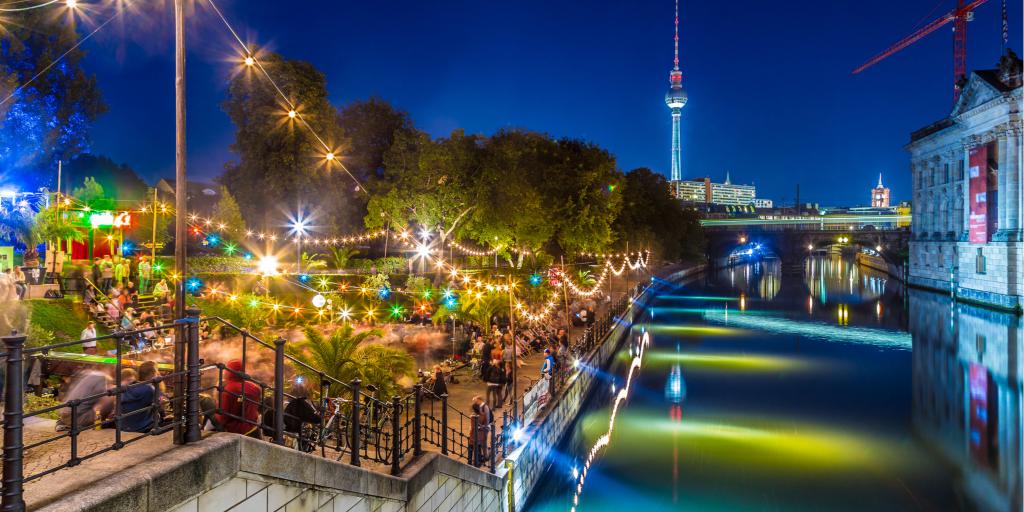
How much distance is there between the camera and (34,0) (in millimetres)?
24875

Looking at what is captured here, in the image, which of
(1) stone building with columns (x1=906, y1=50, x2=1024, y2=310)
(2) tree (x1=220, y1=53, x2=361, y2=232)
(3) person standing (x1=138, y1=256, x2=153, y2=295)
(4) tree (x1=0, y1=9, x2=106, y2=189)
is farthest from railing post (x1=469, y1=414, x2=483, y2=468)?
(1) stone building with columns (x1=906, y1=50, x2=1024, y2=310)

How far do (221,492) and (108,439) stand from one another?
4.53 ft

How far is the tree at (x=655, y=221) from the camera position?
6361 centimetres

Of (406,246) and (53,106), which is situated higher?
(53,106)

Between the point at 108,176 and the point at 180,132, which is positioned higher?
the point at 108,176

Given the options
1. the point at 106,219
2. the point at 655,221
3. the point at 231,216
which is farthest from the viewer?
the point at 655,221

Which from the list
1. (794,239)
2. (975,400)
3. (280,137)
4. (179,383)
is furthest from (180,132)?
(794,239)

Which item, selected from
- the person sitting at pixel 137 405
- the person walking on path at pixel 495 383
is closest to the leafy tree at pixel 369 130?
the person walking on path at pixel 495 383

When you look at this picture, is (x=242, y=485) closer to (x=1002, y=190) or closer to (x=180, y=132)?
(x=180, y=132)

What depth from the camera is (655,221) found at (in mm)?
75438

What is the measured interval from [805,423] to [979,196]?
45.0 meters

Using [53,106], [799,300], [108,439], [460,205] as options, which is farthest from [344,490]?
[799,300]

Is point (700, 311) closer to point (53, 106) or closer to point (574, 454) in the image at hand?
point (574, 454)

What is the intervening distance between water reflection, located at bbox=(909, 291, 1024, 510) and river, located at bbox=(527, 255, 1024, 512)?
0.08 metres
